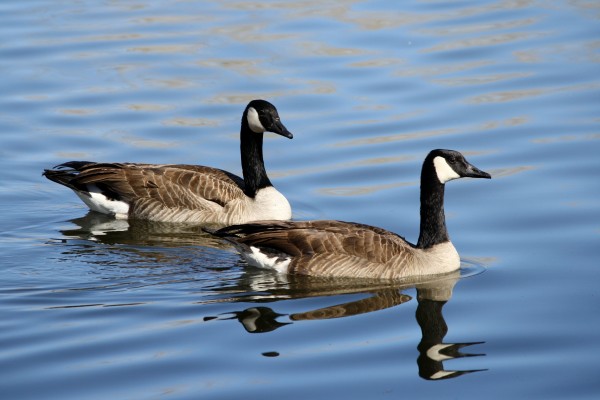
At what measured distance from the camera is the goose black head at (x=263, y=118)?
14.8 metres

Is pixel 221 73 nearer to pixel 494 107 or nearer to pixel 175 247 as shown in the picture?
pixel 494 107

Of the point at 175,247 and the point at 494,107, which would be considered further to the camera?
the point at 494,107

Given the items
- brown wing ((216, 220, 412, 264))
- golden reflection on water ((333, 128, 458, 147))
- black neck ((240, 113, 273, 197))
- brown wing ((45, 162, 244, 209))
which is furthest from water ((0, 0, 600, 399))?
black neck ((240, 113, 273, 197))

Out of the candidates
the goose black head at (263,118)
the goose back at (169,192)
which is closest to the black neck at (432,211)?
the goose black head at (263,118)

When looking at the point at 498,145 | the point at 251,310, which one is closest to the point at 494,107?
the point at 498,145

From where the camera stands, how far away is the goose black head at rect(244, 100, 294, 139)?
14.8 m

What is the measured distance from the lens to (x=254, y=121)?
49.4 feet

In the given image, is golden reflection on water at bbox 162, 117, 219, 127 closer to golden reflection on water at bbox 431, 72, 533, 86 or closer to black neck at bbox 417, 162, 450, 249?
golden reflection on water at bbox 431, 72, 533, 86

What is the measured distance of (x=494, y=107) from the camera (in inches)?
697

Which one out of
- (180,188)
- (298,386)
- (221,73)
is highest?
(221,73)

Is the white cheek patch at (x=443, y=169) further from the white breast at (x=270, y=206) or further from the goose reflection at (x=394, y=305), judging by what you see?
the white breast at (x=270, y=206)

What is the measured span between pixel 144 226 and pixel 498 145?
4.95m

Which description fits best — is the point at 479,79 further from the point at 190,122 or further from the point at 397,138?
the point at 190,122

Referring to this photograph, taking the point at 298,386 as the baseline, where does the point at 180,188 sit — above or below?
above
